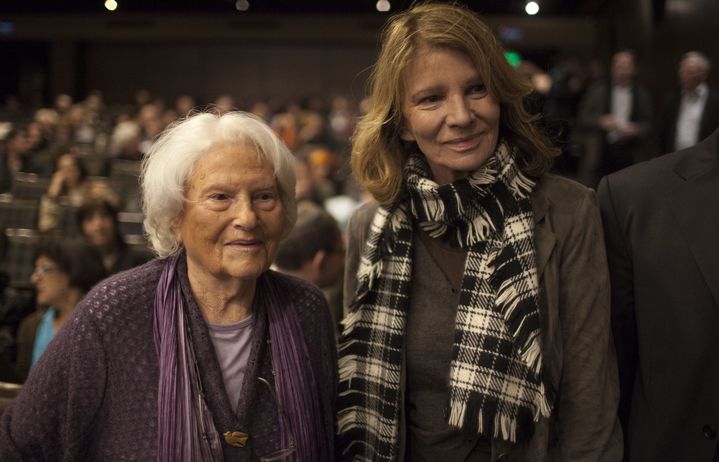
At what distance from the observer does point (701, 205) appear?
192 cm

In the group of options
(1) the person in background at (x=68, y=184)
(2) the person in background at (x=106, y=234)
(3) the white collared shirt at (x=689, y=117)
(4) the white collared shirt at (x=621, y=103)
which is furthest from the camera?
(4) the white collared shirt at (x=621, y=103)

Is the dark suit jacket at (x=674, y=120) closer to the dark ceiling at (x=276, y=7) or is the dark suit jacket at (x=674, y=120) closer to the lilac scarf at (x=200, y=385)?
the lilac scarf at (x=200, y=385)

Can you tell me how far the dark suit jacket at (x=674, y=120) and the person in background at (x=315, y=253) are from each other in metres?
4.34

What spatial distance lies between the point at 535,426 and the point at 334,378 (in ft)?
1.58

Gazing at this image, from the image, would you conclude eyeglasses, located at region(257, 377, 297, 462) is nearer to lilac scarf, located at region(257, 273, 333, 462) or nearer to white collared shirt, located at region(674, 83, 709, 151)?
lilac scarf, located at region(257, 273, 333, 462)

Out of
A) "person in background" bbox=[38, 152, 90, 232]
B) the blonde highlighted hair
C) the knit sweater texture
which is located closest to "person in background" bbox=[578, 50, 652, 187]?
"person in background" bbox=[38, 152, 90, 232]

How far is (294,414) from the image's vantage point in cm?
185

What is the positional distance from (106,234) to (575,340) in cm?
388

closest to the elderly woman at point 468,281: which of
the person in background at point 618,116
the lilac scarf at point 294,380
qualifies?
the lilac scarf at point 294,380

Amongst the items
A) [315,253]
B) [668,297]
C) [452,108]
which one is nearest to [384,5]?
[315,253]

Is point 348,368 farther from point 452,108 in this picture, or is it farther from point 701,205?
point 701,205

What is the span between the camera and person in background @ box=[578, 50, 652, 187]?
298 inches

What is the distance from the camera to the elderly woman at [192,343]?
68.3 inches

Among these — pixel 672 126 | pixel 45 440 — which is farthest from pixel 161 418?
pixel 672 126
